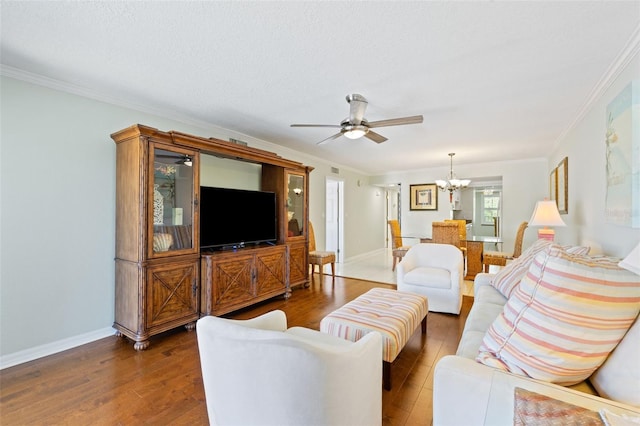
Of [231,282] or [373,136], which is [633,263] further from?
[231,282]

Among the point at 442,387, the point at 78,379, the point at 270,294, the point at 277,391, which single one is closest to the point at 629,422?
the point at 442,387

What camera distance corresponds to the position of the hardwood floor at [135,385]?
168cm

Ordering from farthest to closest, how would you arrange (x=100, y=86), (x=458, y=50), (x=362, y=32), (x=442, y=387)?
(x=100, y=86) → (x=458, y=50) → (x=362, y=32) → (x=442, y=387)

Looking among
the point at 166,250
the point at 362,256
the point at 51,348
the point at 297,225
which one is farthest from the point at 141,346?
the point at 362,256

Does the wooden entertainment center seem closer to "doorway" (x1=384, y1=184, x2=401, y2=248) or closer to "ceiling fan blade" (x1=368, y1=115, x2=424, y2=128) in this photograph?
"ceiling fan blade" (x1=368, y1=115, x2=424, y2=128)

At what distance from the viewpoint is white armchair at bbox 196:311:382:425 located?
39.6 inches

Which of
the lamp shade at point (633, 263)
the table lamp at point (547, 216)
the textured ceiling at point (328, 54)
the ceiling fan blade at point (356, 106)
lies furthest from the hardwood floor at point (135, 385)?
the textured ceiling at point (328, 54)

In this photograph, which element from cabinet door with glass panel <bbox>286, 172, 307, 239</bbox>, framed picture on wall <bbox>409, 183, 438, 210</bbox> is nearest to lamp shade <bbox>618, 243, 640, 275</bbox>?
cabinet door with glass panel <bbox>286, 172, 307, 239</bbox>

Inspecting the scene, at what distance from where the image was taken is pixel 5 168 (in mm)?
2217

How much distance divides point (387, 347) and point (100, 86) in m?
3.29

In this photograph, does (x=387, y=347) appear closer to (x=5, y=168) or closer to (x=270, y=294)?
(x=270, y=294)

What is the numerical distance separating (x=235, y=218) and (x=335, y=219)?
3523 millimetres

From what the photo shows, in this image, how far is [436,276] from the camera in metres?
3.30

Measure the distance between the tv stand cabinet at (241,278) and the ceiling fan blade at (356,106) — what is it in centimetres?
197
